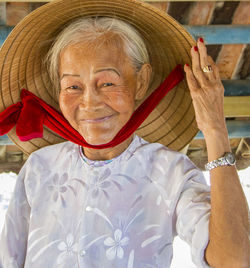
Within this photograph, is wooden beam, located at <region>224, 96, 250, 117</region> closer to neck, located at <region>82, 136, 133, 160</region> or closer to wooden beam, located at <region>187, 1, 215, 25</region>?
wooden beam, located at <region>187, 1, 215, 25</region>

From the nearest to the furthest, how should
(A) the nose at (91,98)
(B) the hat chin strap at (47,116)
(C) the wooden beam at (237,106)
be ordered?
(A) the nose at (91,98) → (B) the hat chin strap at (47,116) → (C) the wooden beam at (237,106)

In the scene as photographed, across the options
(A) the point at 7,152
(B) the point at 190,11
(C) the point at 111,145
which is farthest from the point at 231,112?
(A) the point at 7,152

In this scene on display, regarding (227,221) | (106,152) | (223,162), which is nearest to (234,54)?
(106,152)

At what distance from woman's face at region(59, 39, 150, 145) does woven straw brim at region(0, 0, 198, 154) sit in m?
A: 0.16

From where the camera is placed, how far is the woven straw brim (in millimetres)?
1583

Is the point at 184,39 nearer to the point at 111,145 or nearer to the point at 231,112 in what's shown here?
the point at 111,145

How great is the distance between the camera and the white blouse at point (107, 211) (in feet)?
4.77

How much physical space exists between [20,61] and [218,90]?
0.82 m

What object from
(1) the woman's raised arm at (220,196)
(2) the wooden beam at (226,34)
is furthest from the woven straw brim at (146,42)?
(2) the wooden beam at (226,34)

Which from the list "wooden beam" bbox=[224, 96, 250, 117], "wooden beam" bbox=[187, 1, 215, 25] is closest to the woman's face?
"wooden beam" bbox=[187, 1, 215, 25]

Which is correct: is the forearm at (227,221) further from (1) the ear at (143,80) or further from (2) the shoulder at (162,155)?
(1) the ear at (143,80)

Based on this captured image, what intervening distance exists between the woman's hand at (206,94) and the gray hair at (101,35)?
0.26m

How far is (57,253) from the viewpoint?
1.50 meters

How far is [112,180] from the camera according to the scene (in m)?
1.58
